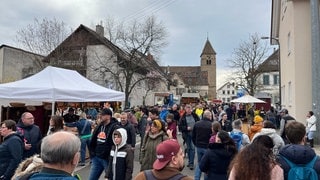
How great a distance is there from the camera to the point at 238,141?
25.5ft

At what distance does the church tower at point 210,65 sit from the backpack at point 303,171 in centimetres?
12590

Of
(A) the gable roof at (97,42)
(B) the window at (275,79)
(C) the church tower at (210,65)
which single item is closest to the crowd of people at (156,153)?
(A) the gable roof at (97,42)

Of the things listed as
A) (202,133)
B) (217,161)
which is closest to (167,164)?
(217,161)

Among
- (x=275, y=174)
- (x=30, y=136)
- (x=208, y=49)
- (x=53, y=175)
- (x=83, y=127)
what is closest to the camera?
(x=53, y=175)

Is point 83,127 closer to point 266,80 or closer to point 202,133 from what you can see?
point 202,133

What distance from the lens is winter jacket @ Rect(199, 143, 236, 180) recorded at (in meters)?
5.33

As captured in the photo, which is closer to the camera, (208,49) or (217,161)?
(217,161)

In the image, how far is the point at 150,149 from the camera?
22.0 feet

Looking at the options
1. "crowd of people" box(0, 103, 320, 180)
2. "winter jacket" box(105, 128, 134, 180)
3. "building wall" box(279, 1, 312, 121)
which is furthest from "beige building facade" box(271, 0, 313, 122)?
"winter jacket" box(105, 128, 134, 180)

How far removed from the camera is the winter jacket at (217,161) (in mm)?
5328

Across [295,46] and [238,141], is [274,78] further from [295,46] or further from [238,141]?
[238,141]

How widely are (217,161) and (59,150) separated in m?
3.22

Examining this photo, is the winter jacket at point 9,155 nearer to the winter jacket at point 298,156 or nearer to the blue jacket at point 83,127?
the winter jacket at point 298,156

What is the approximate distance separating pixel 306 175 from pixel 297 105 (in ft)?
48.6
